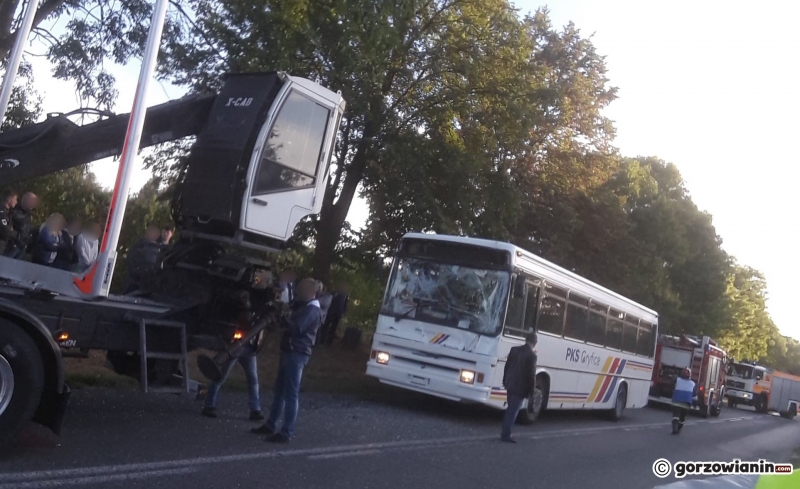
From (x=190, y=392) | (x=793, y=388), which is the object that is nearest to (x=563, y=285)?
(x=190, y=392)

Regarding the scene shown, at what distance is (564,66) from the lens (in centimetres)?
2634

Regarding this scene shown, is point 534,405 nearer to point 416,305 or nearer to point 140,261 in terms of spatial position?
point 416,305

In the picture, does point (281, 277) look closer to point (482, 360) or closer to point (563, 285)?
point (482, 360)

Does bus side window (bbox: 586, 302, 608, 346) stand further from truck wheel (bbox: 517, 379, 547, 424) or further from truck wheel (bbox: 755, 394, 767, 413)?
truck wheel (bbox: 755, 394, 767, 413)

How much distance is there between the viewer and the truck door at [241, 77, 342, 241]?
313 inches

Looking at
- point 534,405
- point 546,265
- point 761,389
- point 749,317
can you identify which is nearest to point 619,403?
point 534,405

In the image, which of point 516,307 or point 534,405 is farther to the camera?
point 534,405

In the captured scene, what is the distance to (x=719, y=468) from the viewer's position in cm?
689

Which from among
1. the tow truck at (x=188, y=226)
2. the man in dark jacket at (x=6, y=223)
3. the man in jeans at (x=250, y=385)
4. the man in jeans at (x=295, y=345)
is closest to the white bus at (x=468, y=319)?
the man in jeans at (x=250, y=385)

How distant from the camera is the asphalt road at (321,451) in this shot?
6773mm

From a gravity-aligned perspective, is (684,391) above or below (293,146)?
below

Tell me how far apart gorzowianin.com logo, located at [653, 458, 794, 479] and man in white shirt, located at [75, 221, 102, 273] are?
5.93m

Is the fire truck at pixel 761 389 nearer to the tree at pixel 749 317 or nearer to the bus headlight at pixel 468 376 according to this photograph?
the tree at pixel 749 317

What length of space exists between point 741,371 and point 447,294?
3344 cm
